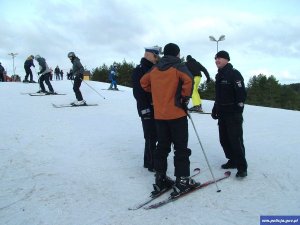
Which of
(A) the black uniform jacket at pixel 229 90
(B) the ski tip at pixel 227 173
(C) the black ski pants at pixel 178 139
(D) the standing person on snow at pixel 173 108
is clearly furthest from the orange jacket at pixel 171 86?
(B) the ski tip at pixel 227 173

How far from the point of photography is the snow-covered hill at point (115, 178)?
Answer: 4242 millimetres

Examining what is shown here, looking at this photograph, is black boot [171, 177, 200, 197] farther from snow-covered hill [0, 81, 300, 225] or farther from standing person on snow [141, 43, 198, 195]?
snow-covered hill [0, 81, 300, 225]

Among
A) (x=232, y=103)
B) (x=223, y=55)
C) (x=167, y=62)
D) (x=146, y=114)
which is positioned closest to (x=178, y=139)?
(x=146, y=114)

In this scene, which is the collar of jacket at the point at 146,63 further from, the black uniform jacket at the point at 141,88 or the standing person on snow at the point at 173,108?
the standing person on snow at the point at 173,108

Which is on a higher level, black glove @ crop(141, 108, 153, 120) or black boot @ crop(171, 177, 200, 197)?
black glove @ crop(141, 108, 153, 120)

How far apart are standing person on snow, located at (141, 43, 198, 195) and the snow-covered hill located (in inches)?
13.5

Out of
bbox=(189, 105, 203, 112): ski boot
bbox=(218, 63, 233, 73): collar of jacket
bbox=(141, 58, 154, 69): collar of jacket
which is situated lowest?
bbox=(189, 105, 203, 112): ski boot

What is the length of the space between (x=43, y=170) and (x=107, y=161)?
1134 millimetres

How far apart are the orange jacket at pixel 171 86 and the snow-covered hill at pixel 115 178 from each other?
1.17 metres

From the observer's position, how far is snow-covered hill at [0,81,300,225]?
167 inches

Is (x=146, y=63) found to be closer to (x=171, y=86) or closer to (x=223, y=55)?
(x=171, y=86)

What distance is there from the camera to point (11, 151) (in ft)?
22.5

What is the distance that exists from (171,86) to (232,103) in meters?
1.32

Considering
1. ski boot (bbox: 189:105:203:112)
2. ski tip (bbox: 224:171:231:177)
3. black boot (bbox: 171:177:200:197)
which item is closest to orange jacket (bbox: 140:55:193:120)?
black boot (bbox: 171:177:200:197)
